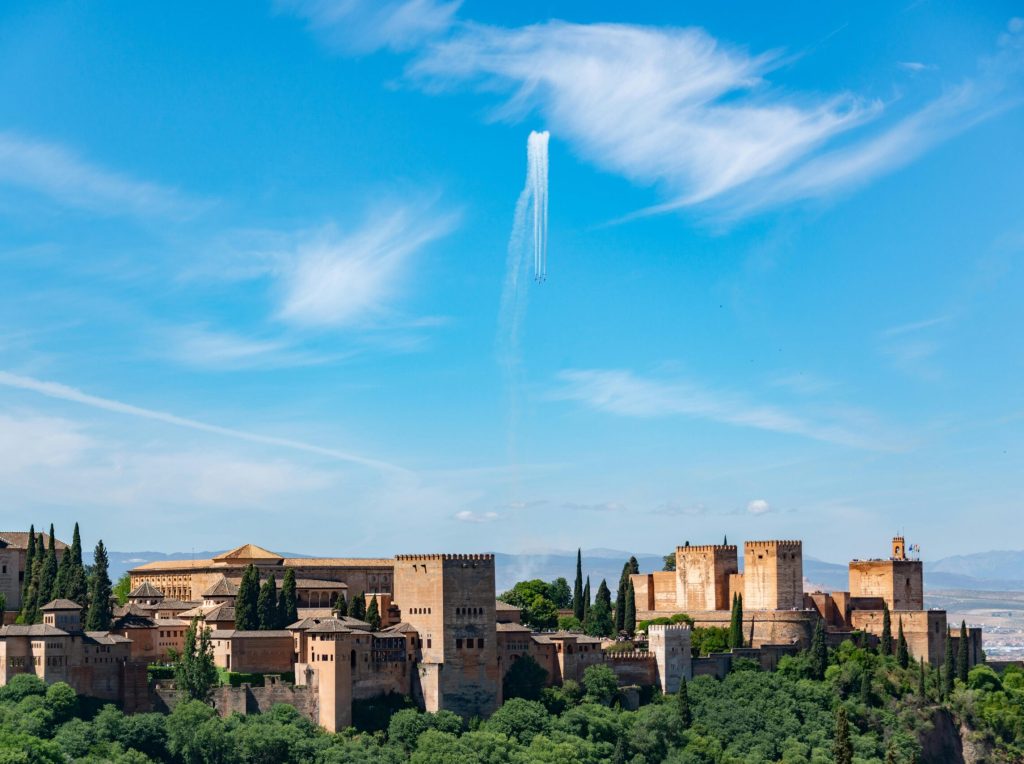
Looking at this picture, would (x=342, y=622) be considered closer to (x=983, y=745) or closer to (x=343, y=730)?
(x=343, y=730)

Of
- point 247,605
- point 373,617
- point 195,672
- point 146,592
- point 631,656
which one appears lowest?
point 631,656

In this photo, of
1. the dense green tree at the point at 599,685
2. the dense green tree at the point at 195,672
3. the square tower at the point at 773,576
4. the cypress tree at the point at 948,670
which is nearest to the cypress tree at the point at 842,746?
the dense green tree at the point at 599,685

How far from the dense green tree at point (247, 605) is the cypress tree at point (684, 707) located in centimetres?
1847

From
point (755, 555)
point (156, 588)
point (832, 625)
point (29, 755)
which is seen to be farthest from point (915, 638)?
point (29, 755)

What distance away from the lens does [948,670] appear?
7100cm

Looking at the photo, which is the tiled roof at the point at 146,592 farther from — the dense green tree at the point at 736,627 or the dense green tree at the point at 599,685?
the dense green tree at the point at 736,627

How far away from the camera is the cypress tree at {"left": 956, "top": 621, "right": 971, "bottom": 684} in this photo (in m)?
72.8

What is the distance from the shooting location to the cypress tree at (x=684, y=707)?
62.8 metres

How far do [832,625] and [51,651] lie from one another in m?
39.6

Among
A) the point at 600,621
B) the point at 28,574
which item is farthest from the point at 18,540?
the point at 600,621

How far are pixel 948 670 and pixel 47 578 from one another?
139ft

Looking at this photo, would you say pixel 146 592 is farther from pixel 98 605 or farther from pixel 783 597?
pixel 783 597

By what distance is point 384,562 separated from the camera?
75438 mm

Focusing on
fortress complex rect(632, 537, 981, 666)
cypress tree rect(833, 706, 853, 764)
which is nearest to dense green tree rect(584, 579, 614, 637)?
fortress complex rect(632, 537, 981, 666)
